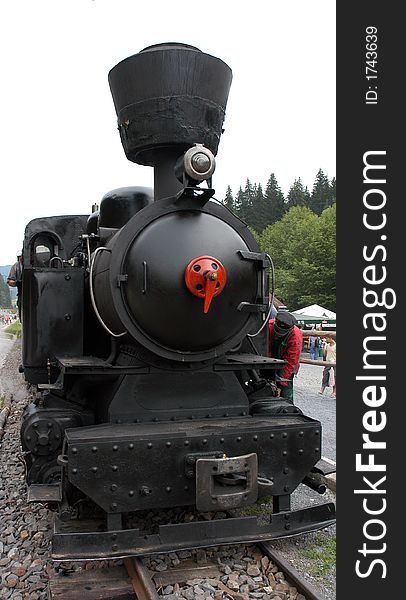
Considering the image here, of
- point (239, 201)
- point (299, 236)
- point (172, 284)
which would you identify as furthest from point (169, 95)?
point (239, 201)

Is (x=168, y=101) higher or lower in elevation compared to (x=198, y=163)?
higher

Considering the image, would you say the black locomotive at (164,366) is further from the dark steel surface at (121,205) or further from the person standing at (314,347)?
the person standing at (314,347)

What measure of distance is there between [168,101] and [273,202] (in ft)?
197

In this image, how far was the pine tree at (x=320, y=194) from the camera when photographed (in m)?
62.7

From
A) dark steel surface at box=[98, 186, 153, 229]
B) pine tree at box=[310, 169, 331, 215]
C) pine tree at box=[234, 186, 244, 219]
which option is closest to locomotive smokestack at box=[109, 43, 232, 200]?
dark steel surface at box=[98, 186, 153, 229]

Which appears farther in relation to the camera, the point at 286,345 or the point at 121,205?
the point at 286,345

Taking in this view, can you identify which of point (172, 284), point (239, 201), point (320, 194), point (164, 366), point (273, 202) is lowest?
point (164, 366)

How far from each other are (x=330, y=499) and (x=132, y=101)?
3916mm

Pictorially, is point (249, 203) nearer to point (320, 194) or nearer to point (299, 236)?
point (320, 194)

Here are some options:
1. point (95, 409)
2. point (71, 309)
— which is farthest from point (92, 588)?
point (71, 309)

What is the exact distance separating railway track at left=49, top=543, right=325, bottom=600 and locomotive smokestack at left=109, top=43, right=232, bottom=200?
2.76 m

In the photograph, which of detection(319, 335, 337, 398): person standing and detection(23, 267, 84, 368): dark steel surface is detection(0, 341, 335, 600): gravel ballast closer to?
detection(23, 267, 84, 368): dark steel surface

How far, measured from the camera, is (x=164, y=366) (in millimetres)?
4215

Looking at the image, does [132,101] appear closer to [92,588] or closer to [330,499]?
[92,588]
